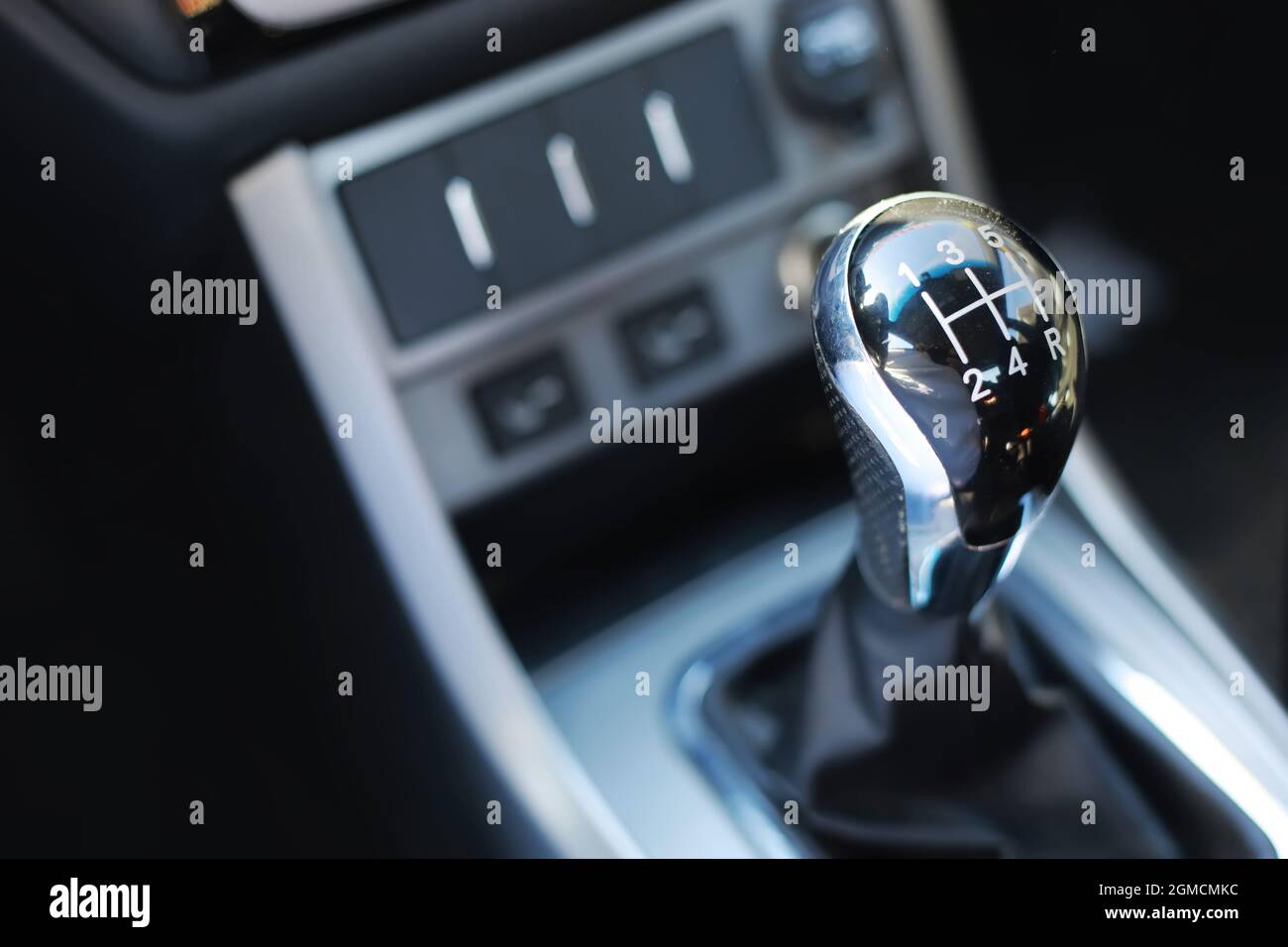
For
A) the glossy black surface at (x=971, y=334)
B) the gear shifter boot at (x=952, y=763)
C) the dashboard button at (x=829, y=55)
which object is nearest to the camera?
the glossy black surface at (x=971, y=334)

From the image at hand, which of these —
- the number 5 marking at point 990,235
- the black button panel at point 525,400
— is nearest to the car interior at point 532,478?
the black button panel at point 525,400

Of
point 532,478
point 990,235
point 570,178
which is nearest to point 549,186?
point 570,178

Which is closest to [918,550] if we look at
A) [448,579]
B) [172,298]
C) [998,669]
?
[998,669]

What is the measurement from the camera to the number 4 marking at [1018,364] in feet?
1.20

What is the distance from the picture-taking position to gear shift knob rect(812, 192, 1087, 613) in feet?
A: 1.19

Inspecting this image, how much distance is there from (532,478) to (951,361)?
0.32 metres

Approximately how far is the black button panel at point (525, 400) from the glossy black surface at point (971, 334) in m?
0.28

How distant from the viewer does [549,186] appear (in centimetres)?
60

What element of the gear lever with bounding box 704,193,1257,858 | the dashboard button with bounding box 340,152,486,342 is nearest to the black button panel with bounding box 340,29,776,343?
the dashboard button with bounding box 340,152,486,342

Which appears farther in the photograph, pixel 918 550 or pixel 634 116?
pixel 634 116

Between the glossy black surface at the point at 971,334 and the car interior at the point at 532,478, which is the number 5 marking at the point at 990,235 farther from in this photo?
the car interior at the point at 532,478

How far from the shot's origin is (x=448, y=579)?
59 cm
